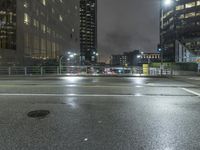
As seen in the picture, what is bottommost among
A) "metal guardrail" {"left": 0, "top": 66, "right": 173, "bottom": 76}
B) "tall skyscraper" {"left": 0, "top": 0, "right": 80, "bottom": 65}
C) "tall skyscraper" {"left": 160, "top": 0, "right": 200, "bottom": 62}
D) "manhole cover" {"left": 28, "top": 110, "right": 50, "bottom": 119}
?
"manhole cover" {"left": 28, "top": 110, "right": 50, "bottom": 119}

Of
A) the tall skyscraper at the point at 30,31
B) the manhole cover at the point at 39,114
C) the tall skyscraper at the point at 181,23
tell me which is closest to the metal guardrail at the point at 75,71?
the tall skyscraper at the point at 30,31

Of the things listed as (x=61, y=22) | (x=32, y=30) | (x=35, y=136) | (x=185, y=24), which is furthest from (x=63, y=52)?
(x=35, y=136)

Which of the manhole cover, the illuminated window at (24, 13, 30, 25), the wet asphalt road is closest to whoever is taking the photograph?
the wet asphalt road

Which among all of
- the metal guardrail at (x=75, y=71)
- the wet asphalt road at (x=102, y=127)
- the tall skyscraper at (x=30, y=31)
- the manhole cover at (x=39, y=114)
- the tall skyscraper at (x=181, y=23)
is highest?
the tall skyscraper at (x=181, y=23)

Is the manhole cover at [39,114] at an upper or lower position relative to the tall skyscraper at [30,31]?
lower

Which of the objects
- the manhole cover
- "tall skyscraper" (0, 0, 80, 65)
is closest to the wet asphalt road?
the manhole cover

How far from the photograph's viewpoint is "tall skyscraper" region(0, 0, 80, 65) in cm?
4212

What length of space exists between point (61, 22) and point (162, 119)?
71435 millimetres

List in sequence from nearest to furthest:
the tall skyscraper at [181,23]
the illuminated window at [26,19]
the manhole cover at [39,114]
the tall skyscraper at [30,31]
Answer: the manhole cover at [39,114], the tall skyscraper at [30,31], the illuminated window at [26,19], the tall skyscraper at [181,23]

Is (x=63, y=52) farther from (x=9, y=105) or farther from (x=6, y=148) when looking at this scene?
(x=6, y=148)

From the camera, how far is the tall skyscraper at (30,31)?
138 ft

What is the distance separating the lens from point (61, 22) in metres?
74.3

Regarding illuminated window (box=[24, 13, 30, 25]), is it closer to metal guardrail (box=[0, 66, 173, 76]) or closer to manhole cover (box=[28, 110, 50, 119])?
metal guardrail (box=[0, 66, 173, 76])

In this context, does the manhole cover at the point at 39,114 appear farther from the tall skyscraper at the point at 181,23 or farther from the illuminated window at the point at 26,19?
the tall skyscraper at the point at 181,23
